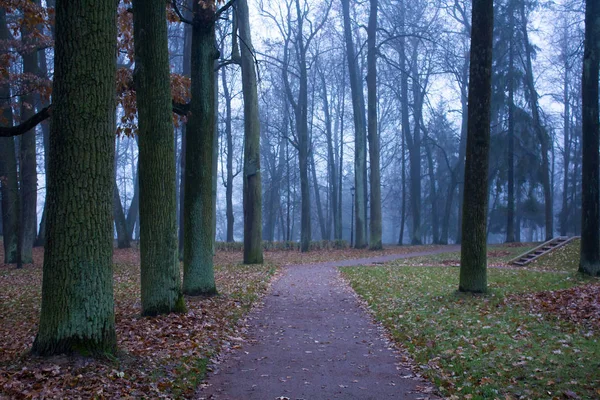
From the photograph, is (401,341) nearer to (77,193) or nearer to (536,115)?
(77,193)

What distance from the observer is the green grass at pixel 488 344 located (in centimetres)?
550

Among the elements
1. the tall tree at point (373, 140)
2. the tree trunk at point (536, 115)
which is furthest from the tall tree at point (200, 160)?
the tree trunk at point (536, 115)

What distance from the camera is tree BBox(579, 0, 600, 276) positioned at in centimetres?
1418

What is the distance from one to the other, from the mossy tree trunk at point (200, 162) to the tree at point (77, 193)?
16.6ft

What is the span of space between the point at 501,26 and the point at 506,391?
108 ft

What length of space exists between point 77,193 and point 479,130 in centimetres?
831

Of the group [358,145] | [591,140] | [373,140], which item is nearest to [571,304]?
[591,140]

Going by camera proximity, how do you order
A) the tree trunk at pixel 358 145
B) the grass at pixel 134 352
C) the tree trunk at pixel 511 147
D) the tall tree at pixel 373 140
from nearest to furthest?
the grass at pixel 134 352, the tall tree at pixel 373 140, the tree trunk at pixel 358 145, the tree trunk at pixel 511 147

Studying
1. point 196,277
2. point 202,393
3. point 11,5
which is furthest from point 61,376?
point 11,5

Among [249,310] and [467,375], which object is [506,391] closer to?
[467,375]

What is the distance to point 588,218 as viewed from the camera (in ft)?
47.1

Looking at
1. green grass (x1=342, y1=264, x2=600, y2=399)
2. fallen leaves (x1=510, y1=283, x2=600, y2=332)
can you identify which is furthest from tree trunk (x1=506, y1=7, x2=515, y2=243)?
fallen leaves (x1=510, y1=283, x2=600, y2=332)

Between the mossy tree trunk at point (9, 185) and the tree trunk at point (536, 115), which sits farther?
the tree trunk at point (536, 115)

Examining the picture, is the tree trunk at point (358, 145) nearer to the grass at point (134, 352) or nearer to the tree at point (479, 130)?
the grass at point (134, 352)
